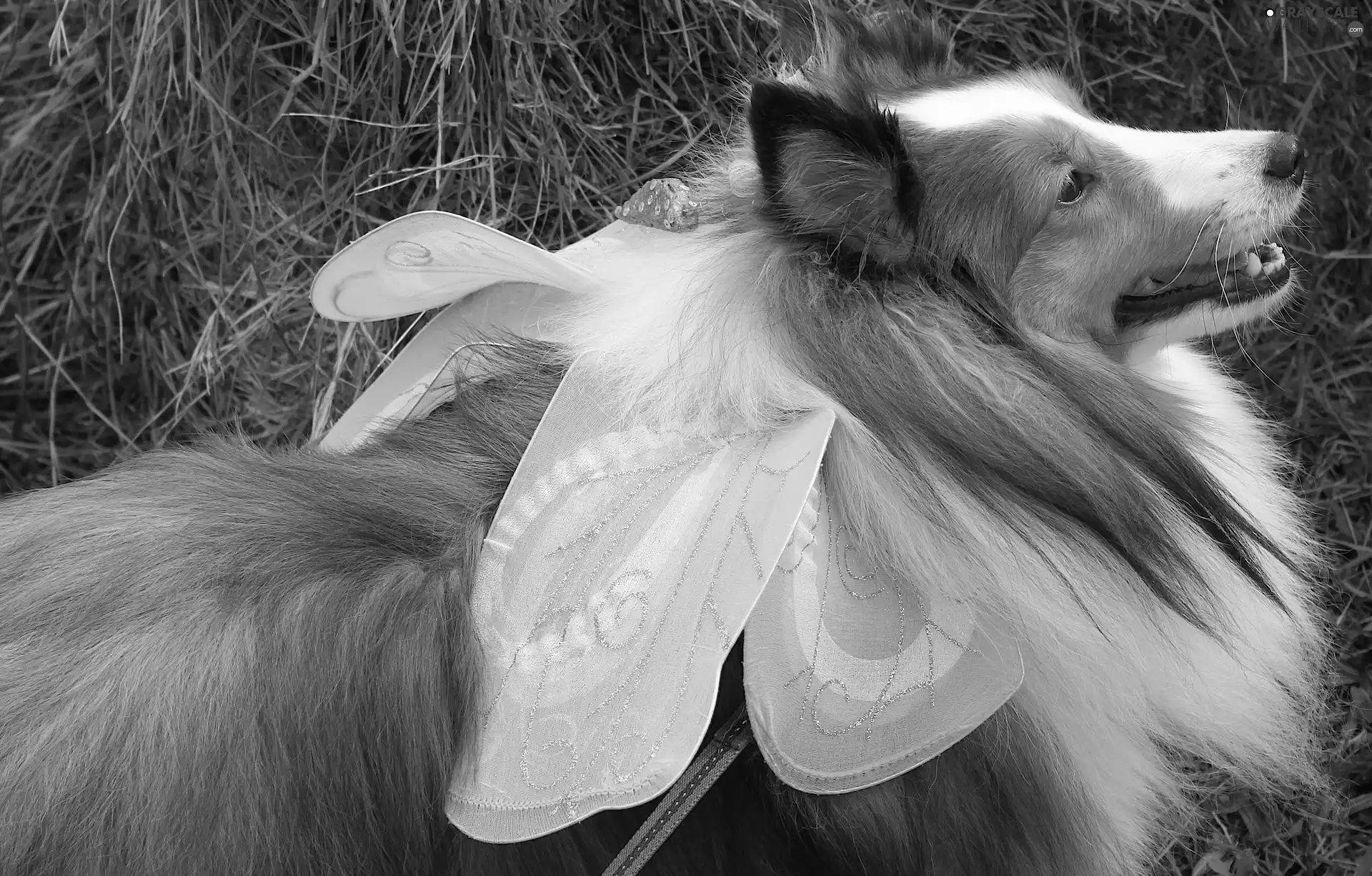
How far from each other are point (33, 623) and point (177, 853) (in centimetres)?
31

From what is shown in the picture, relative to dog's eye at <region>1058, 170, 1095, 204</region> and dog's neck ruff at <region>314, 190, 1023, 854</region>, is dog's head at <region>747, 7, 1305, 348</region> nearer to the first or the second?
dog's eye at <region>1058, 170, 1095, 204</region>

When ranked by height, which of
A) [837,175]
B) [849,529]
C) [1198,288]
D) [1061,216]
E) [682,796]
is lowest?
[682,796]

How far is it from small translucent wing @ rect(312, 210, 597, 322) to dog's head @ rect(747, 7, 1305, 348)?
11.8 inches

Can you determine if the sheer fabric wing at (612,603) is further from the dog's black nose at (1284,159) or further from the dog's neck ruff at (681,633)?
the dog's black nose at (1284,159)

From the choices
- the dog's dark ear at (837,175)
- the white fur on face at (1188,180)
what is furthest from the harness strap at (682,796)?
the white fur on face at (1188,180)

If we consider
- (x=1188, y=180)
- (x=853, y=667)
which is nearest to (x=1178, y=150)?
(x=1188, y=180)

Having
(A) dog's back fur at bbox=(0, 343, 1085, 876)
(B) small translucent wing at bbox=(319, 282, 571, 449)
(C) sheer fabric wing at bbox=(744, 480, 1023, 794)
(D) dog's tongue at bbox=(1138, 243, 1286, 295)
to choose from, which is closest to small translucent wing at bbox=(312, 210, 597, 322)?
(B) small translucent wing at bbox=(319, 282, 571, 449)

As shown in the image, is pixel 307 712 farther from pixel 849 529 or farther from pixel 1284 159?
pixel 1284 159

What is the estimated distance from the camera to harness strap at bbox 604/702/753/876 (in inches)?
49.3

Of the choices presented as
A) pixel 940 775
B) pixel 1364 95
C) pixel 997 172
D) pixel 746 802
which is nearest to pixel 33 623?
pixel 746 802

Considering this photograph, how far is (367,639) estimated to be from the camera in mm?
1263

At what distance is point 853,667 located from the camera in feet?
4.10

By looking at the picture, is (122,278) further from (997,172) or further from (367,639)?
(997,172)

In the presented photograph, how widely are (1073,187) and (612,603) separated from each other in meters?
0.75
